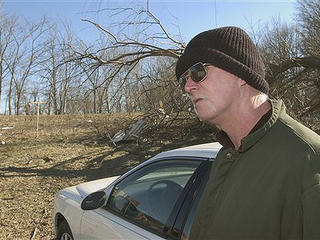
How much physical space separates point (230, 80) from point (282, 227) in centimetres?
60

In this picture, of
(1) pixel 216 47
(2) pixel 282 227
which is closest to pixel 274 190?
(2) pixel 282 227

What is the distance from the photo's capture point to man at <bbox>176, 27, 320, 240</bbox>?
1.05 m

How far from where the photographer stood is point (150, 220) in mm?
2482

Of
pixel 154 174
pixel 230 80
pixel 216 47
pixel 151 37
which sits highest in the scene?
A: pixel 151 37

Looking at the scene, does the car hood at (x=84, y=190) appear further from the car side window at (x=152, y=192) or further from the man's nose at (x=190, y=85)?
the man's nose at (x=190, y=85)

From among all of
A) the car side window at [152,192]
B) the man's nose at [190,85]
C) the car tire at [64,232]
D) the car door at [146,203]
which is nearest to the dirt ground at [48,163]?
the car tire at [64,232]

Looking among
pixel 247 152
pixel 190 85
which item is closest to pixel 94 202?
pixel 190 85

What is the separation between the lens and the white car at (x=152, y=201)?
2.28 metres

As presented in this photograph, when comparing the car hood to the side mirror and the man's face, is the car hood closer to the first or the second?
the side mirror

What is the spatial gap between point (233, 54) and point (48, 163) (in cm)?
820

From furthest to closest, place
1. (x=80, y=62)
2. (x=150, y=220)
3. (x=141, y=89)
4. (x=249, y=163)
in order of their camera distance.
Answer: (x=141, y=89) → (x=80, y=62) → (x=150, y=220) → (x=249, y=163)

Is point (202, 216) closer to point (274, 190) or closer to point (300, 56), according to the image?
point (274, 190)

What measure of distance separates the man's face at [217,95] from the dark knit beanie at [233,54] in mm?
39

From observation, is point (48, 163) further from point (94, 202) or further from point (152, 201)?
point (152, 201)
